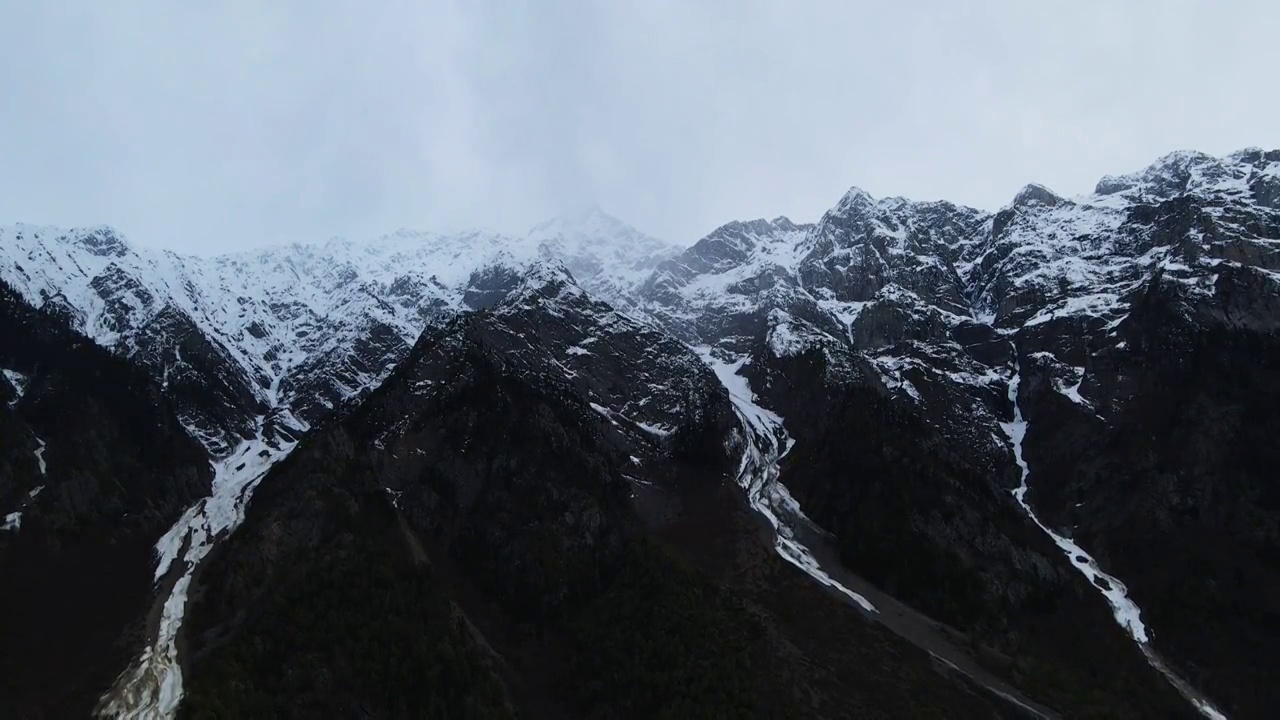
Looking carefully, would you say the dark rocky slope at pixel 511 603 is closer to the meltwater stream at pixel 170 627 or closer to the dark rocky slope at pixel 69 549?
the meltwater stream at pixel 170 627

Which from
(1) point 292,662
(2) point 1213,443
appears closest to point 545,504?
(1) point 292,662

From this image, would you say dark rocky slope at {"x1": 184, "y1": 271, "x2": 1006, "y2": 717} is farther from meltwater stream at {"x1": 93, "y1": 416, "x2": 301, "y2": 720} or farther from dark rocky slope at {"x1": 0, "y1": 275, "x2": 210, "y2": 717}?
dark rocky slope at {"x1": 0, "y1": 275, "x2": 210, "y2": 717}

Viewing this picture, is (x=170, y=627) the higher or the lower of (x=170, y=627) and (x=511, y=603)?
the lower

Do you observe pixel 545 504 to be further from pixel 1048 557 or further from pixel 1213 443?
pixel 1213 443

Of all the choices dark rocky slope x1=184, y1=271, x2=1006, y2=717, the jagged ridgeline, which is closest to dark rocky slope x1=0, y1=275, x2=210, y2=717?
the jagged ridgeline

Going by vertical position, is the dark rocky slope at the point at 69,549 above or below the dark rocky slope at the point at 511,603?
below

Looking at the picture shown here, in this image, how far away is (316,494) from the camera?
569 ft

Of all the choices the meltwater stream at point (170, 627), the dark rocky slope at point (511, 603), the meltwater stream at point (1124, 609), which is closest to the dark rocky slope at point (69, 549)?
the meltwater stream at point (170, 627)

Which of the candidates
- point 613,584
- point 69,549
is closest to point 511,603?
point 613,584

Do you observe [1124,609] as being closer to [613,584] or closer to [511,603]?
[613,584]

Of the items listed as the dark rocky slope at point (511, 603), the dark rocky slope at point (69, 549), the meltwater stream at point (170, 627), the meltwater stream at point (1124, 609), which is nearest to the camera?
the meltwater stream at point (170, 627)

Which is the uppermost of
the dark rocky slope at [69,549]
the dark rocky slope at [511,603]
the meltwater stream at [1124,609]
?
the meltwater stream at [1124,609]

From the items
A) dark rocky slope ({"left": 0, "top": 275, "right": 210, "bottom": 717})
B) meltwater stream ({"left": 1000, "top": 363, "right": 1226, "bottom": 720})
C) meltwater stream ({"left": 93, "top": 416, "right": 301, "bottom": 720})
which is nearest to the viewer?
meltwater stream ({"left": 93, "top": 416, "right": 301, "bottom": 720})

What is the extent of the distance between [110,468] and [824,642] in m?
166
